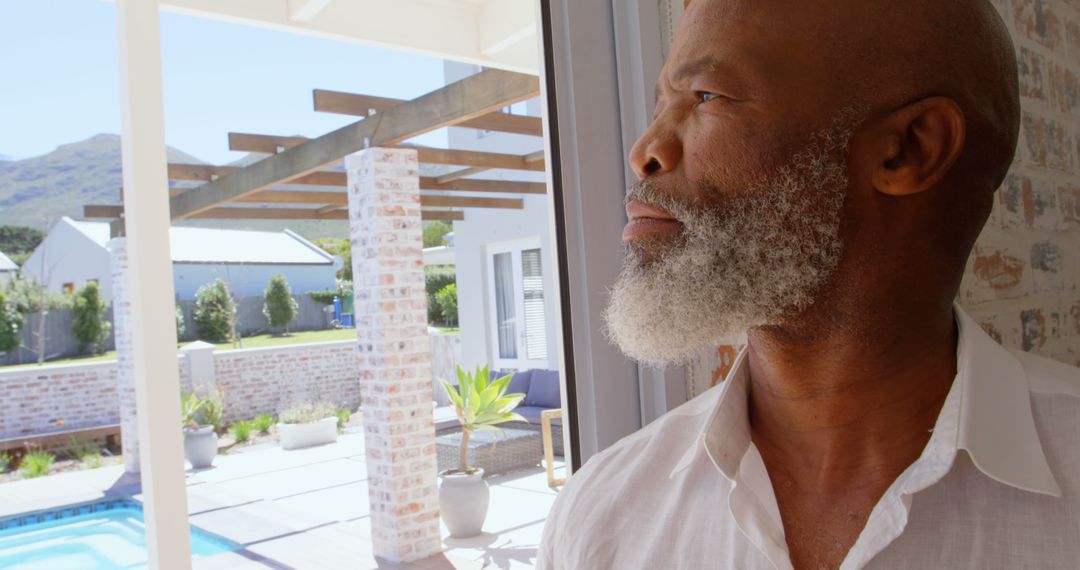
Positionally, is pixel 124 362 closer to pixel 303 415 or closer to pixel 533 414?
pixel 303 415

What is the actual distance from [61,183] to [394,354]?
49.4 feet

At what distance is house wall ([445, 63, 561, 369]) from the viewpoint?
1023cm

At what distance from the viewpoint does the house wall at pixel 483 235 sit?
1023cm

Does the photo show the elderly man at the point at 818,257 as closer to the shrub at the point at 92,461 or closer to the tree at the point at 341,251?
the shrub at the point at 92,461

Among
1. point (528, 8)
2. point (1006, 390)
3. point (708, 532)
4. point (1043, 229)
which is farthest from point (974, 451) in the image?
point (528, 8)

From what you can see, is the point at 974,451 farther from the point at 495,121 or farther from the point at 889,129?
the point at 495,121

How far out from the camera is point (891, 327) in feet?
2.75

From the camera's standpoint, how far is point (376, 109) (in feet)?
17.3

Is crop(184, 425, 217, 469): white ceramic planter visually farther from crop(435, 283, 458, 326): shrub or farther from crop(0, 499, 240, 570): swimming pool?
crop(435, 283, 458, 326): shrub

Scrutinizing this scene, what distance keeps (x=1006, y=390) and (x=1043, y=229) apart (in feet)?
3.13

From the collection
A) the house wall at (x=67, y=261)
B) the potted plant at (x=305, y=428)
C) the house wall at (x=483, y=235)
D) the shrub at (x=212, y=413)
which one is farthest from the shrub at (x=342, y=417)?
the house wall at (x=67, y=261)

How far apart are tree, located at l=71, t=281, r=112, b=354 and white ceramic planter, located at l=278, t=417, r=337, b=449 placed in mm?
3656

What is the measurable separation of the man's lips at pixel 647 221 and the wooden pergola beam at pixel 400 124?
12.1 feet

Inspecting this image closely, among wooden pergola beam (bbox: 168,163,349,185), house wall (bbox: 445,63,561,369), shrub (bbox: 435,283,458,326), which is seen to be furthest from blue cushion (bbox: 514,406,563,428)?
shrub (bbox: 435,283,458,326)
